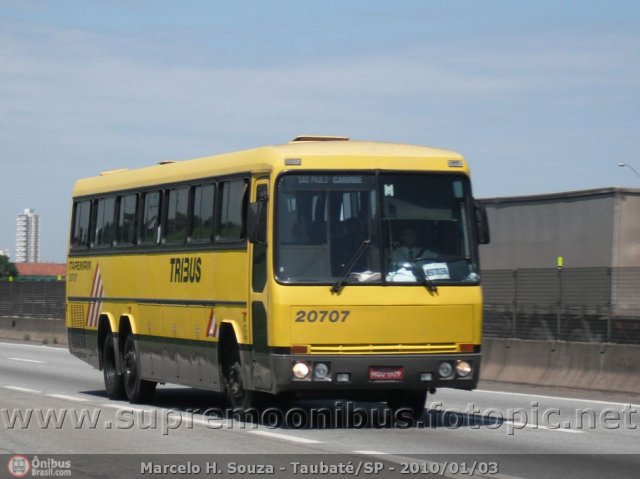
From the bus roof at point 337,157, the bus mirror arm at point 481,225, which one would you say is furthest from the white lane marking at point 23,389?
the bus mirror arm at point 481,225

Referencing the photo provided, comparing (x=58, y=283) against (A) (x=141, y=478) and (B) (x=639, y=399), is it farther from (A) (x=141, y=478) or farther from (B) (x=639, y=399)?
(A) (x=141, y=478)

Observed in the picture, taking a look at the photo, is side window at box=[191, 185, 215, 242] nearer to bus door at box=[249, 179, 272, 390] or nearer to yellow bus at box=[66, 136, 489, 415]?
yellow bus at box=[66, 136, 489, 415]

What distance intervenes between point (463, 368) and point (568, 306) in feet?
31.2

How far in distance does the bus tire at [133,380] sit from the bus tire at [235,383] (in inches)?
116

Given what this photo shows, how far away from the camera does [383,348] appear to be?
15352 millimetres

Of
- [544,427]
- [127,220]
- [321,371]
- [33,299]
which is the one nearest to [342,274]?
[321,371]

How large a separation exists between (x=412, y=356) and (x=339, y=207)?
1811 millimetres

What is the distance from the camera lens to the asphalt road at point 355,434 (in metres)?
12.3

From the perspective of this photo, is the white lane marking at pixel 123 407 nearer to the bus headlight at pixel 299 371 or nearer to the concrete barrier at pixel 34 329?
the bus headlight at pixel 299 371

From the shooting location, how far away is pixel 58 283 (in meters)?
43.6

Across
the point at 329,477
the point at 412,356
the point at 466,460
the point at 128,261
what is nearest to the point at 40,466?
the point at 329,477

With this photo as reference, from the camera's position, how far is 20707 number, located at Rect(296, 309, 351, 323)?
15164mm

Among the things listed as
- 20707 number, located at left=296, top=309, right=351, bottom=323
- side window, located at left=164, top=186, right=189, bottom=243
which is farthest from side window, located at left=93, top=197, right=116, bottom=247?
20707 number, located at left=296, top=309, right=351, bottom=323

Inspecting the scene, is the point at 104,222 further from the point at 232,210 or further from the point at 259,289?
the point at 259,289
